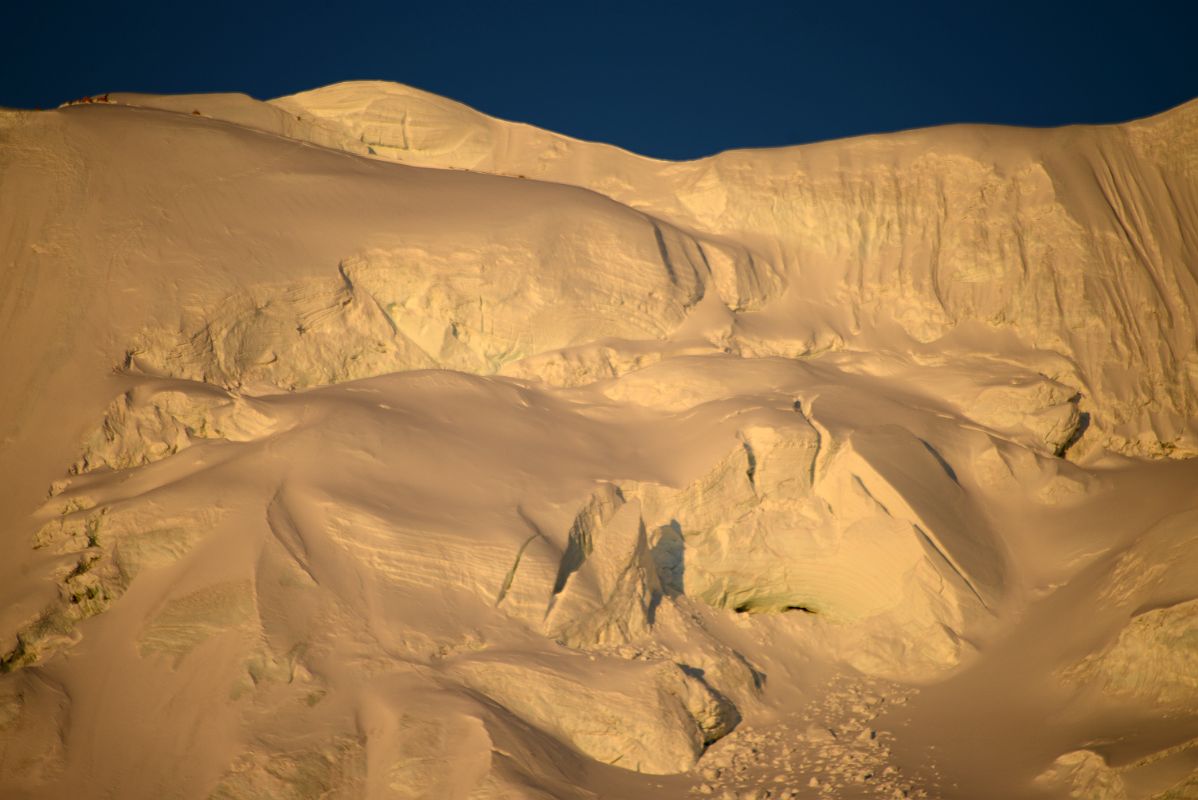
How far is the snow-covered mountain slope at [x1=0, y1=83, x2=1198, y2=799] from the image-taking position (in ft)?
41.2

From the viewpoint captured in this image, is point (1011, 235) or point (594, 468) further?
point (1011, 235)

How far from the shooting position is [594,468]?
16016mm

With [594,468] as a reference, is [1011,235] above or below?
above

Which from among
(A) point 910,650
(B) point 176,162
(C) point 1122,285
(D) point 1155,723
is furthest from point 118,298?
(C) point 1122,285

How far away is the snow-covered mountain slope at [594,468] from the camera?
41.2 ft

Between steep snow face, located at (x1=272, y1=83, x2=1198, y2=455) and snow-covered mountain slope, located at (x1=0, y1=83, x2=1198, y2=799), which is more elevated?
steep snow face, located at (x1=272, y1=83, x2=1198, y2=455)

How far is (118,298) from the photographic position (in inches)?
668

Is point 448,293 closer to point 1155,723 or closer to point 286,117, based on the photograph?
point 286,117

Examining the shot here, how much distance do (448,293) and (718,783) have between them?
940 centimetres

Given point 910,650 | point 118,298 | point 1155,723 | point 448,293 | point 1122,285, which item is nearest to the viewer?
point 1155,723

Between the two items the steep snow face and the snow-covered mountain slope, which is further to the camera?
the steep snow face

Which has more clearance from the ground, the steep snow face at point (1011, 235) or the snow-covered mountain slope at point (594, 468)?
the steep snow face at point (1011, 235)

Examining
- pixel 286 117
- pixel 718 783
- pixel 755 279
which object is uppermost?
pixel 286 117

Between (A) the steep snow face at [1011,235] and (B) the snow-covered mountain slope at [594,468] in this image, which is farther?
(A) the steep snow face at [1011,235]
